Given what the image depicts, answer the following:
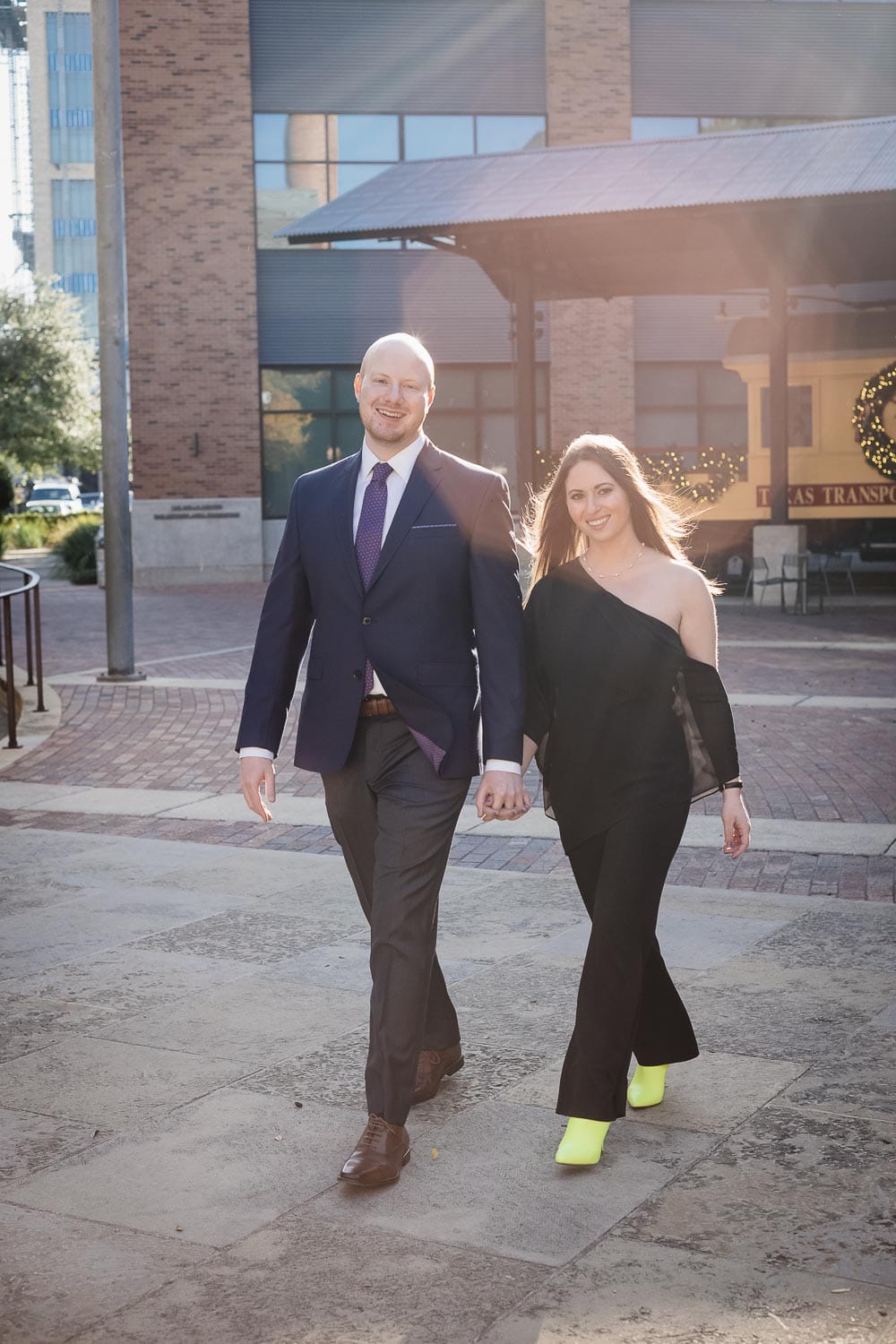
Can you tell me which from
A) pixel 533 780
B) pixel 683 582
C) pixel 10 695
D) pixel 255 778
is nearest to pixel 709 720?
pixel 683 582

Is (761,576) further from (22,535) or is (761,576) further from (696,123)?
(22,535)

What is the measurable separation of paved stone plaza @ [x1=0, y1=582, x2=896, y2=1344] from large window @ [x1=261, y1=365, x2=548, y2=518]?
23.2 metres

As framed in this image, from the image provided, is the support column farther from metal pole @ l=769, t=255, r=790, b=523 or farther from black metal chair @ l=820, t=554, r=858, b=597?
black metal chair @ l=820, t=554, r=858, b=597

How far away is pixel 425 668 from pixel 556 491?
0.61m

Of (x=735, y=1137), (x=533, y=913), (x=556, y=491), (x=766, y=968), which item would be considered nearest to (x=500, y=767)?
(x=556, y=491)

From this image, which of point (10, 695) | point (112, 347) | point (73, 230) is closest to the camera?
point (10, 695)

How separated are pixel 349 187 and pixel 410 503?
2868 cm

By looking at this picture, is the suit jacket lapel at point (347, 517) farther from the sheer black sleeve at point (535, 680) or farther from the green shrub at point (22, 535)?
the green shrub at point (22, 535)

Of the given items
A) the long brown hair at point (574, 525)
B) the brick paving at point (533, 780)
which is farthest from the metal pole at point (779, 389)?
the long brown hair at point (574, 525)

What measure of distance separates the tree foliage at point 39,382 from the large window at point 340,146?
21427 mm

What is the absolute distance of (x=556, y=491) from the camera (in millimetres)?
4234

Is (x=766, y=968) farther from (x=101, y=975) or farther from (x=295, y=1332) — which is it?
(x=295, y=1332)

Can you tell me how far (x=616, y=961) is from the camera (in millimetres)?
3934

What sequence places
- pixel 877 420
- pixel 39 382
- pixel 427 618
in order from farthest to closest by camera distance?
pixel 39 382 < pixel 877 420 < pixel 427 618
